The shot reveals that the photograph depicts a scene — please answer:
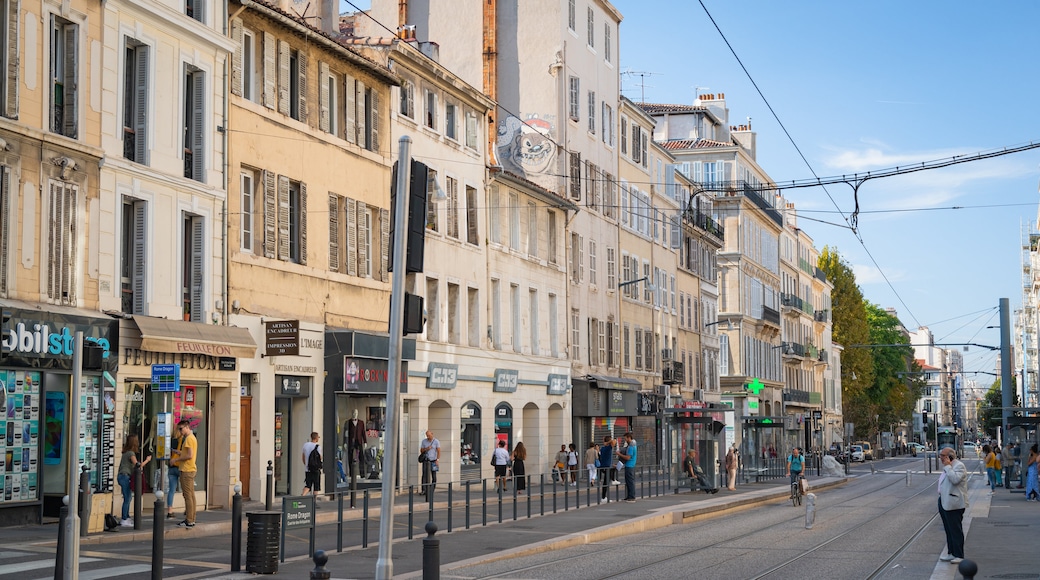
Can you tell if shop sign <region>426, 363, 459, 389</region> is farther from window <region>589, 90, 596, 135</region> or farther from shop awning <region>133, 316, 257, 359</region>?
window <region>589, 90, 596, 135</region>

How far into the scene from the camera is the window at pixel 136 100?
25578 millimetres

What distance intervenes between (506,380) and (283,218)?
563 inches

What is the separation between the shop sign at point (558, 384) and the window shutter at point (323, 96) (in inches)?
669

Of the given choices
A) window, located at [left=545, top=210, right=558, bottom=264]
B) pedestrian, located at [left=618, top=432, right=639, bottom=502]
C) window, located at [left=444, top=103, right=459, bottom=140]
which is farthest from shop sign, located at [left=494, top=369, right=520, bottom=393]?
pedestrian, located at [left=618, top=432, right=639, bottom=502]

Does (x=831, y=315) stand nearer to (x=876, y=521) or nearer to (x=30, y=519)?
(x=876, y=521)

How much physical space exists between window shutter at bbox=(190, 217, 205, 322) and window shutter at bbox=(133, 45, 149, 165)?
7.14 feet

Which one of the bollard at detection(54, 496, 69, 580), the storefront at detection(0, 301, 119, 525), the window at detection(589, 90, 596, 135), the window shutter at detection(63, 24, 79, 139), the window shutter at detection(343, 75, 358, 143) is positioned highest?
the window at detection(589, 90, 596, 135)

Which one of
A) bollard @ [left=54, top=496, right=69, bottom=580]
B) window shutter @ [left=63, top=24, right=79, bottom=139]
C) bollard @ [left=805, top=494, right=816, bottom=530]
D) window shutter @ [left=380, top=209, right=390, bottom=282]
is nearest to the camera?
bollard @ [left=54, top=496, right=69, bottom=580]

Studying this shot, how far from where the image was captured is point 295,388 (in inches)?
1196

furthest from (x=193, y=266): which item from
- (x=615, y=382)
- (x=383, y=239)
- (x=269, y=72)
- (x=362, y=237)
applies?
(x=615, y=382)

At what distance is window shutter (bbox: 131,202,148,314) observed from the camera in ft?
83.3

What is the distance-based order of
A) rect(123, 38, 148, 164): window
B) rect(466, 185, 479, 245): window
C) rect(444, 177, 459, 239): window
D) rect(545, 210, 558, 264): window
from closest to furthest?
rect(123, 38, 148, 164): window
rect(444, 177, 459, 239): window
rect(466, 185, 479, 245): window
rect(545, 210, 558, 264): window

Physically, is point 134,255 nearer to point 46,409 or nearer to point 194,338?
point 194,338

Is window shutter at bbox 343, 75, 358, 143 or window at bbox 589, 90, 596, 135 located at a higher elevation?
window at bbox 589, 90, 596, 135
